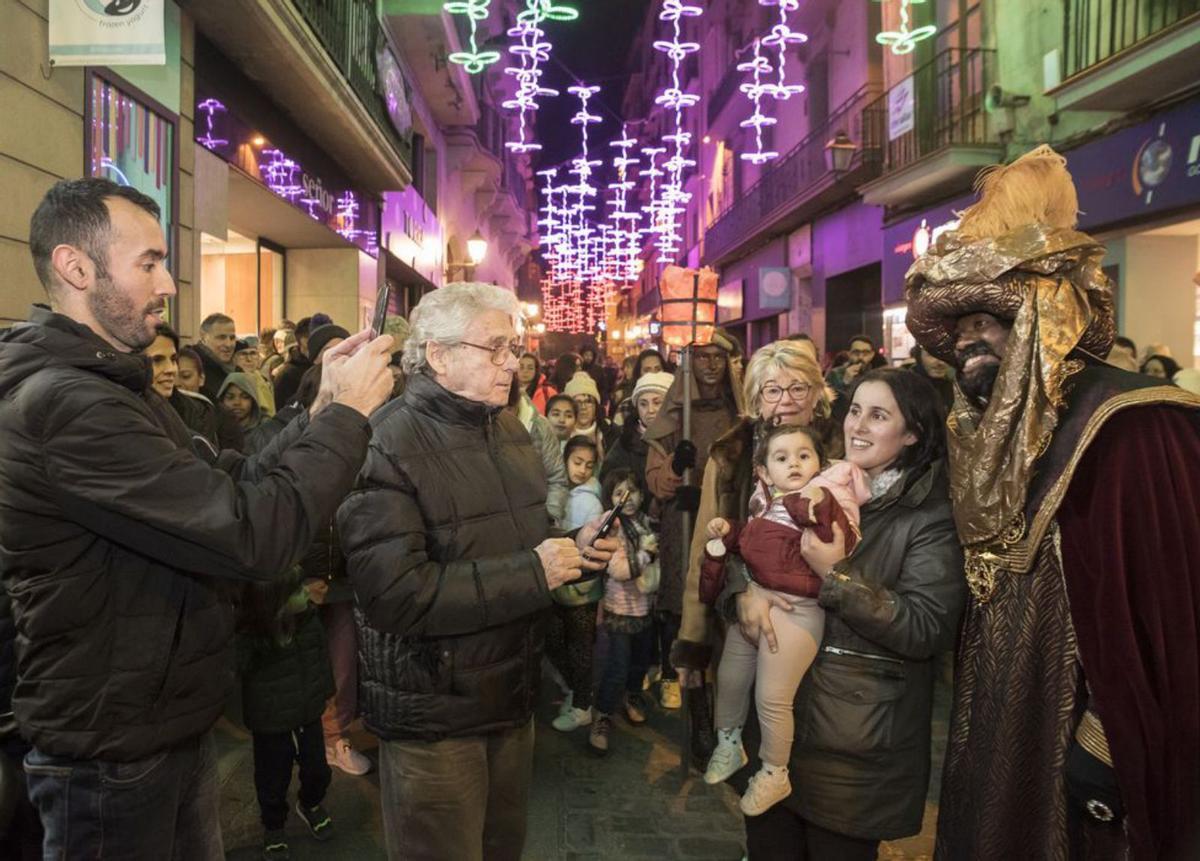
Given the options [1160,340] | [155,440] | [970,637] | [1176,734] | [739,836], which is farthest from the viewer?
[1160,340]

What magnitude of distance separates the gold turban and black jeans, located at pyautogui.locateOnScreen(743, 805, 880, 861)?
103 cm

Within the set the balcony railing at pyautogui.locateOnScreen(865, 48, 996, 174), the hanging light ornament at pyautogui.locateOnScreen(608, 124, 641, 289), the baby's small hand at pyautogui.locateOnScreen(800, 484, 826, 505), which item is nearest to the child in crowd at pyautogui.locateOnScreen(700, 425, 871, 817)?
the baby's small hand at pyautogui.locateOnScreen(800, 484, 826, 505)

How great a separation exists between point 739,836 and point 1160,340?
9550mm

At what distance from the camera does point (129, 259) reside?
7.18 feet

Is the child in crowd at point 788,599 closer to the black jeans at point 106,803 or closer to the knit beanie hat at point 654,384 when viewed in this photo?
the black jeans at point 106,803

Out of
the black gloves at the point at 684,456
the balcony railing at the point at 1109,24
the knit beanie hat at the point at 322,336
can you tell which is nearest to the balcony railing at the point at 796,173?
the balcony railing at the point at 1109,24

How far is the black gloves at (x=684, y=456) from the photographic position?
17.6ft

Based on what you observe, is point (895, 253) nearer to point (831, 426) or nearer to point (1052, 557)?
point (831, 426)

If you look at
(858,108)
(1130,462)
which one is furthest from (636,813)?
(858,108)

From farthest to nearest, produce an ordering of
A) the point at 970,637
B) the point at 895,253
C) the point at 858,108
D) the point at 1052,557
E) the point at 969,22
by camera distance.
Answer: the point at 858,108 → the point at 895,253 → the point at 969,22 → the point at 970,637 → the point at 1052,557

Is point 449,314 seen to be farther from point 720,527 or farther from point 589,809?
point 589,809

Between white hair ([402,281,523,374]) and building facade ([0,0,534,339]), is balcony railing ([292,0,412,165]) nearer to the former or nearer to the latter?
building facade ([0,0,534,339])

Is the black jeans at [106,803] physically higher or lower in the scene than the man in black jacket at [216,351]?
lower

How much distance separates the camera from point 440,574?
2553 mm
